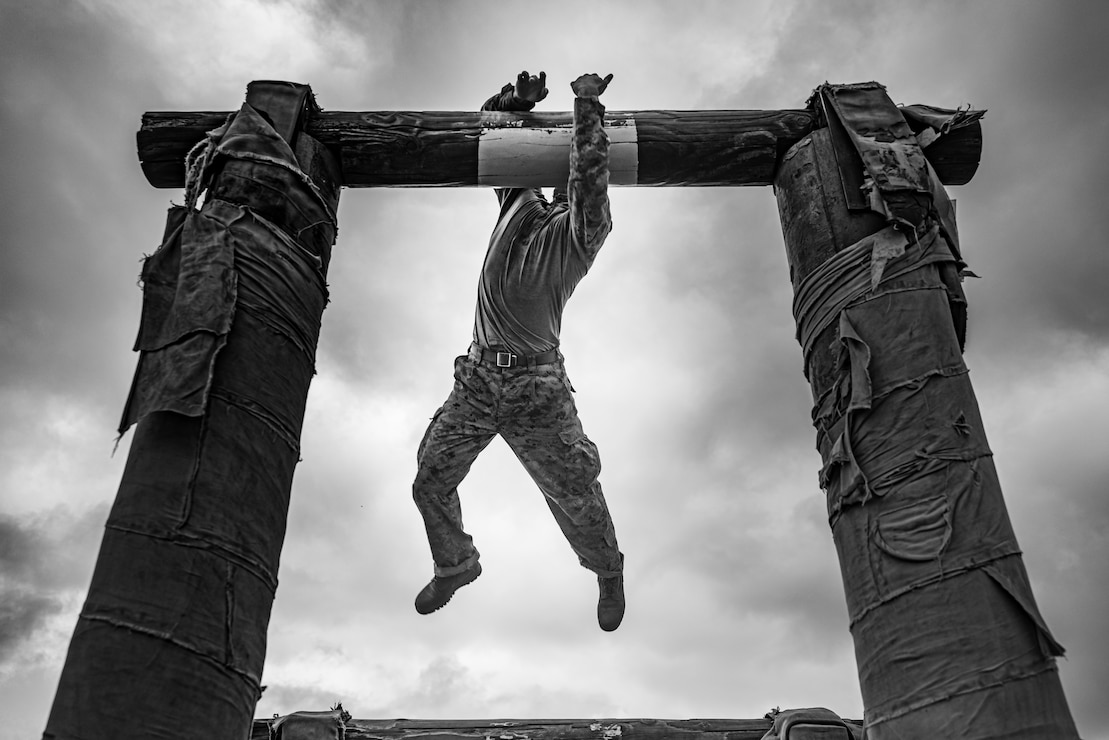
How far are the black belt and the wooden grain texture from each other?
6.67ft

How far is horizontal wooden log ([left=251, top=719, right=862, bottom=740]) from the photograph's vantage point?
5.22m

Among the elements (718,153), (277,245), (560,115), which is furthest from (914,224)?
(277,245)

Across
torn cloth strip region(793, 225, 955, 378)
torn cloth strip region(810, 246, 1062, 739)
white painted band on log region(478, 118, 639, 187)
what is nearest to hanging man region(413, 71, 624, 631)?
white painted band on log region(478, 118, 639, 187)

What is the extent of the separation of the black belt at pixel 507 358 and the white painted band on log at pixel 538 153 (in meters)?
1.03

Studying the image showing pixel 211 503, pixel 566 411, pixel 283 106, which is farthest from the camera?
pixel 566 411

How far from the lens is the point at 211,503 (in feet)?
12.3

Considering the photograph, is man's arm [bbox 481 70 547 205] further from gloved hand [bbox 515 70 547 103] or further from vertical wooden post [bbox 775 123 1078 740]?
vertical wooden post [bbox 775 123 1078 740]

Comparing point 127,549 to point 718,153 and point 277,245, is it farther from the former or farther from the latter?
point 718,153

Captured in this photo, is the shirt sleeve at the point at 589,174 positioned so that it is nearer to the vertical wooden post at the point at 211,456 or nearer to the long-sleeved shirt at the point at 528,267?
the long-sleeved shirt at the point at 528,267

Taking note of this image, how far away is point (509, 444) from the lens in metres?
5.76

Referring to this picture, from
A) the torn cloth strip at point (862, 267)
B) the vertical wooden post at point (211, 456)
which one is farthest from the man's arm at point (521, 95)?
the torn cloth strip at point (862, 267)

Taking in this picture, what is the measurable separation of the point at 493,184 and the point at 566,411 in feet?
4.57

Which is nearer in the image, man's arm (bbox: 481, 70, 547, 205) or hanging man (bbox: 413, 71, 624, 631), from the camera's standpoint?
man's arm (bbox: 481, 70, 547, 205)

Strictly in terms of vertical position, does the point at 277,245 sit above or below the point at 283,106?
below
